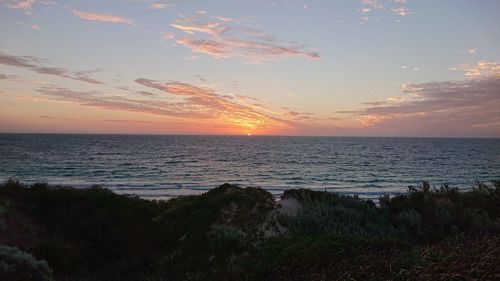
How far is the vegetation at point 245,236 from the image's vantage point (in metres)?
6.44

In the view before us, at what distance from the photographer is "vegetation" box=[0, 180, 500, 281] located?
254 inches

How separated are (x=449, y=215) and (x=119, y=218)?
1149 centimetres

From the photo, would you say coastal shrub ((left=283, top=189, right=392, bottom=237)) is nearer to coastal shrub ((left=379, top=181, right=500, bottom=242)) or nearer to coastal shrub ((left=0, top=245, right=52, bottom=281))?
coastal shrub ((left=379, top=181, right=500, bottom=242))

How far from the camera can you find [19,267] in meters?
8.16

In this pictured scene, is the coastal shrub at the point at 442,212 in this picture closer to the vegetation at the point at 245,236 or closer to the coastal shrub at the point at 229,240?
the vegetation at the point at 245,236

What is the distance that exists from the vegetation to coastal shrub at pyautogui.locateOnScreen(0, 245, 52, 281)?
34mm

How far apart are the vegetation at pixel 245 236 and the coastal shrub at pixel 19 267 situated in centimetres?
3

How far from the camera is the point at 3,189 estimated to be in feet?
53.9

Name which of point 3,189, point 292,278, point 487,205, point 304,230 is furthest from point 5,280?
point 487,205

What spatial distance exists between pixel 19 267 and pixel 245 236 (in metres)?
5.69

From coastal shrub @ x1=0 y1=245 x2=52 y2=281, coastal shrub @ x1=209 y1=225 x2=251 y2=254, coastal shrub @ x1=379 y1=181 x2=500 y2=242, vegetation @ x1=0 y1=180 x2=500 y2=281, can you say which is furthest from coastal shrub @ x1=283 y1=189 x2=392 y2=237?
coastal shrub @ x1=0 y1=245 x2=52 y2=281

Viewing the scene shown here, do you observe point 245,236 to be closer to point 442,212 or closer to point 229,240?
point 229,240

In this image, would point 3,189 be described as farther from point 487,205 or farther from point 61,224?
point 487,205

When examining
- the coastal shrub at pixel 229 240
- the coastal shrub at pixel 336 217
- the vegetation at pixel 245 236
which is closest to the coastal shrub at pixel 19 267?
the vegetation at pixel 245 236
